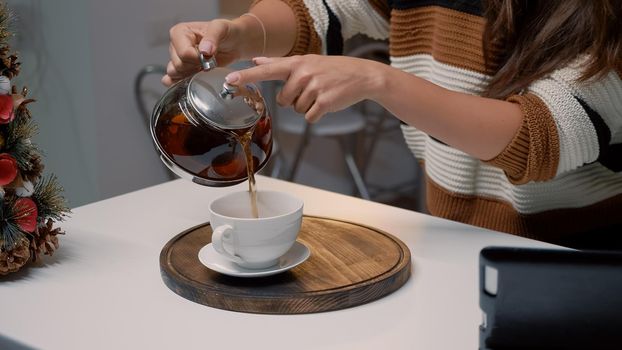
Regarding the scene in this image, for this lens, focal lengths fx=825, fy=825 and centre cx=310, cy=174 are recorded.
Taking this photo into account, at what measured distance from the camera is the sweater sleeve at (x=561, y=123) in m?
1.09

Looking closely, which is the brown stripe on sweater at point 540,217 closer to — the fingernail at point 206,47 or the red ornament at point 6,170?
the fingernail at point 206,47

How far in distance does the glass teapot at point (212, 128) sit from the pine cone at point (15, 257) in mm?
193

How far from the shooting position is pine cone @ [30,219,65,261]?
1.00 m

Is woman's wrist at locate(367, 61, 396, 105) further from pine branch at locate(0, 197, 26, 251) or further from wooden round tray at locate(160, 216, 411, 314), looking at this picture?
pine branch at locate(0, 197, 26, 251)

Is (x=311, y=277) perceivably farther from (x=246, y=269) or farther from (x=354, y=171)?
(x=354, y=171)

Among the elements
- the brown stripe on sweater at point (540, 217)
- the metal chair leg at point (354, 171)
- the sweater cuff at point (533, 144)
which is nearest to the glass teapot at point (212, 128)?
the sweater cuff at point (533, 144)

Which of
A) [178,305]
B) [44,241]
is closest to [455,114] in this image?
[178,305]

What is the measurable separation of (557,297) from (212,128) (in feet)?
1.55

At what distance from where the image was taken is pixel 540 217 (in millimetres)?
1310

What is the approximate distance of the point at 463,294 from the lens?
94 cm

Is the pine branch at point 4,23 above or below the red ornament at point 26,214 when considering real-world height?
above

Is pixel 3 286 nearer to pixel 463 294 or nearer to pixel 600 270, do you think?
pixel 463 294

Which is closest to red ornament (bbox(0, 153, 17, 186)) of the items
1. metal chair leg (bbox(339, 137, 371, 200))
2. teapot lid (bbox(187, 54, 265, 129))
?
teapot lid (bbox(187, 54, 265, 129))

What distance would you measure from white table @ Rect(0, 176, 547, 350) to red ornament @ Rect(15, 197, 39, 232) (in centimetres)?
6
